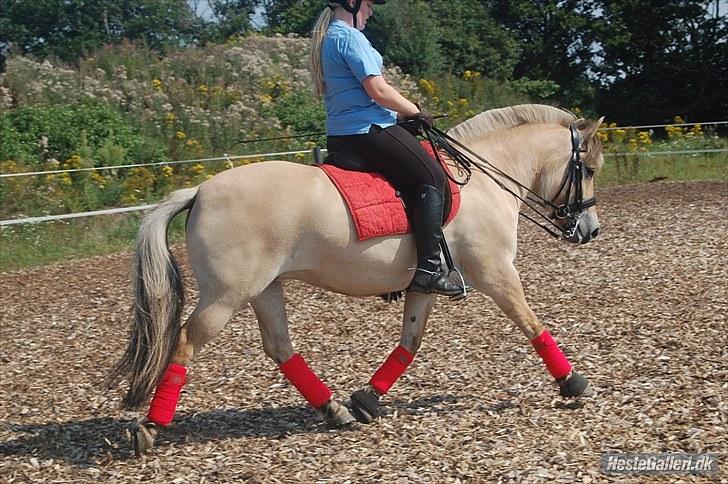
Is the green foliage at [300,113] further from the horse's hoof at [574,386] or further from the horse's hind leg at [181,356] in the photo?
the horse's hind leg at [181,356]

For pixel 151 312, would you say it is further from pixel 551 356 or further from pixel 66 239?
pixel 66 239

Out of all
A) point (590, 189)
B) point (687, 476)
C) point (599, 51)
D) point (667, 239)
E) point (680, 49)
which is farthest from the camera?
point (599, 51)

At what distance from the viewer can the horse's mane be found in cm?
552

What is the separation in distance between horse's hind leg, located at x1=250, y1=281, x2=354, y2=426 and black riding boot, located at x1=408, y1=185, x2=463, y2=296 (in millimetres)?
796

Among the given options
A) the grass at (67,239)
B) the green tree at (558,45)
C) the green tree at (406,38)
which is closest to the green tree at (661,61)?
the green tree at (558,45)

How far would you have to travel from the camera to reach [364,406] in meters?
5.00

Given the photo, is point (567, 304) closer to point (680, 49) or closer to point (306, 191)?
point (306, 191)

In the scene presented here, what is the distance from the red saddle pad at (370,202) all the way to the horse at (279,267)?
0.05 m

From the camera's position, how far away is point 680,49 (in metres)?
29.4

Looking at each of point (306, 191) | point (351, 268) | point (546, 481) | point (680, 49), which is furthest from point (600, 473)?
point (680, 49)

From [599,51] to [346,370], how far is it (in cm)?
2783

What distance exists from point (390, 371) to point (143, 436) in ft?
4.73

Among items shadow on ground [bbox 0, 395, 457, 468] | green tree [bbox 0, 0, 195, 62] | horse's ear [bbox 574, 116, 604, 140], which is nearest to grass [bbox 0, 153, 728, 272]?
shadow on ground [bbox 0, 395, 457, 468]

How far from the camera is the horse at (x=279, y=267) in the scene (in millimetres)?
4535
